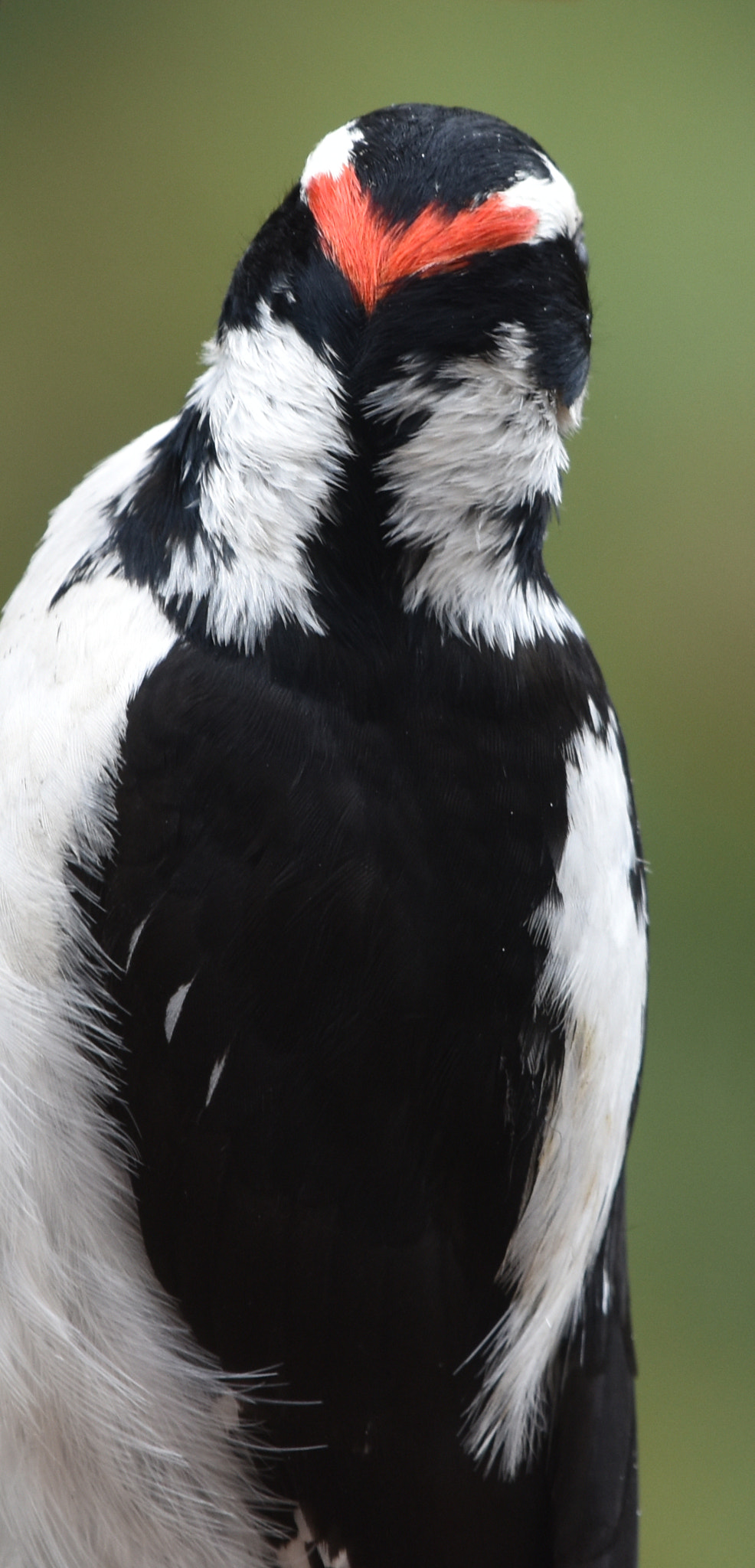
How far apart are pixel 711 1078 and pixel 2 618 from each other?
132cm

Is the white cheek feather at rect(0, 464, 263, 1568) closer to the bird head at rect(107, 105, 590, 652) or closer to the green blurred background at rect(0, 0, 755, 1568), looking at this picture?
the bird head at rect(107, 105, 590, 652)

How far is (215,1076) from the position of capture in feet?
2.60

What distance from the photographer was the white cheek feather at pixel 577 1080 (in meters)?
0.85

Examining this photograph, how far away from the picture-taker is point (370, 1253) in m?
0.84

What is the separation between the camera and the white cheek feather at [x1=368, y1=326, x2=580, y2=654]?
2.36 ft

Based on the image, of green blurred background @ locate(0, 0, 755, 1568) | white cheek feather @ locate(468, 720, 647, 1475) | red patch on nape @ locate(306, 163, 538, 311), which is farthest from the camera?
green blurred background @ locate(0, 0, 755, 1568)

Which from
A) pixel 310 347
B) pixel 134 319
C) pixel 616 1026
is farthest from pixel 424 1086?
pixel 134 319

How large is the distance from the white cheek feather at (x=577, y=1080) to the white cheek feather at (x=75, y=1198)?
170 mm

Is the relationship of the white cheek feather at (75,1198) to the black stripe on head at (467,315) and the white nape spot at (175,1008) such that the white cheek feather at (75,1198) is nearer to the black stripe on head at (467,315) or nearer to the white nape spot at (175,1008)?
the white nape spot at (175,1008)

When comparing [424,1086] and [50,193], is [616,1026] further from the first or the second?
[50,193]

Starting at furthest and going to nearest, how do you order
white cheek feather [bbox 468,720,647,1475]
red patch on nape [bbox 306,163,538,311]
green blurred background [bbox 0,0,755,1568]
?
green blurred background [bbox 0,0,755,1568] < white cheek feather [bbox 468,720,647,1475] < red patch on nape [bbox 306,163,538,311]

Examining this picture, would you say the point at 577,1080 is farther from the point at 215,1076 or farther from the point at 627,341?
the point at 627,341

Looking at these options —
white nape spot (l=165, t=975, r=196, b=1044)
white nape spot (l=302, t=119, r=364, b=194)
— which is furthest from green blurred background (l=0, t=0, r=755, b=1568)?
white nape spot (l=165, t=975, r=196, b=1044)

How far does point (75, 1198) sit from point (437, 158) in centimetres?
56
